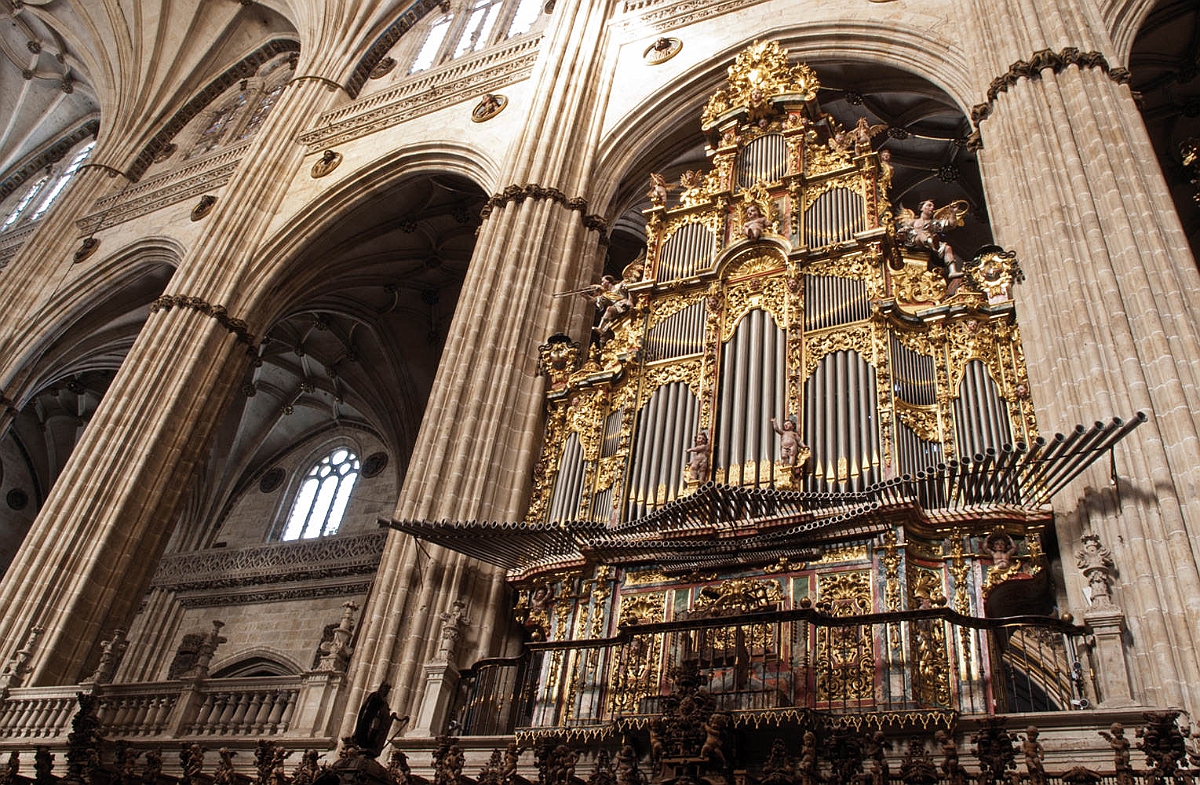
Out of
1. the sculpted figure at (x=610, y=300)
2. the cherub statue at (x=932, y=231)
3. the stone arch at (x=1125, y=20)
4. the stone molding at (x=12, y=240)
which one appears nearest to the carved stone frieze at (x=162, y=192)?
the stone molding at (x=12, y=240)

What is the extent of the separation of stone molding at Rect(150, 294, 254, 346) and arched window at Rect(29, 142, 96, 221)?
10.8 m

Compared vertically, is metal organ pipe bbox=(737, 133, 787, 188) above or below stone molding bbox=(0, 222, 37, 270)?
below

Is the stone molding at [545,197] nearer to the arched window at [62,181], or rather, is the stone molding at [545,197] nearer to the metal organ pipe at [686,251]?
the metal organ pipe at [686,251]

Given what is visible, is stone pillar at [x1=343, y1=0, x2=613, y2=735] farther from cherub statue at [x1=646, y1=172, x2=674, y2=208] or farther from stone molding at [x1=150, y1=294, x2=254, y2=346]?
stone molding at [x1=150, y1=294, x2=254, y2=346]

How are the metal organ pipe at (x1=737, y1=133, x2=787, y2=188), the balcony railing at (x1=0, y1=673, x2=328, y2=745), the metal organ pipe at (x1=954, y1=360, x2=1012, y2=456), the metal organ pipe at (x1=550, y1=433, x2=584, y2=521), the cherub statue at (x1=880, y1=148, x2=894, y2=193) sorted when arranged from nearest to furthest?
the metal organ pipe at (x1=954, y1=360, x2=1012, y2=456) < the balcony railing at (x1=0, y1=673, x2=328, y2=745) < the metal organ pipe at (x1=550, y1=433, x2=584, y2=521) < the cherub statue at (x1=880, y1=148, x2=894, y2=193) < the metal organ pipe at (x1=737, y1=133, x2=787, y2=188)

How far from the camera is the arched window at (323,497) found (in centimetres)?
2298

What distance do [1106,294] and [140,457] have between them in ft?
42.0

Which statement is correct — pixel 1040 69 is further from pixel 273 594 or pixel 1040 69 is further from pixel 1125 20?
pixel 273 594

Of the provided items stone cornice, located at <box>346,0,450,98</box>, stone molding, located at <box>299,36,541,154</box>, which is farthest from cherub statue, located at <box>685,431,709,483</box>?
stone cornice, located at <box>346,0,450,98</box>

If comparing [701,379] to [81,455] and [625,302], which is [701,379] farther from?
[81,455]

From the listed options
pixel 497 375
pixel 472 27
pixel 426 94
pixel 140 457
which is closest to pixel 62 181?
pixel 472 27

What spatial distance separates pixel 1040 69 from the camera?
11109 millimetres

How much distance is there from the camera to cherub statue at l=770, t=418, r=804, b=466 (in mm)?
9305

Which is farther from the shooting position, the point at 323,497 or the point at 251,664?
the point at 323,497
